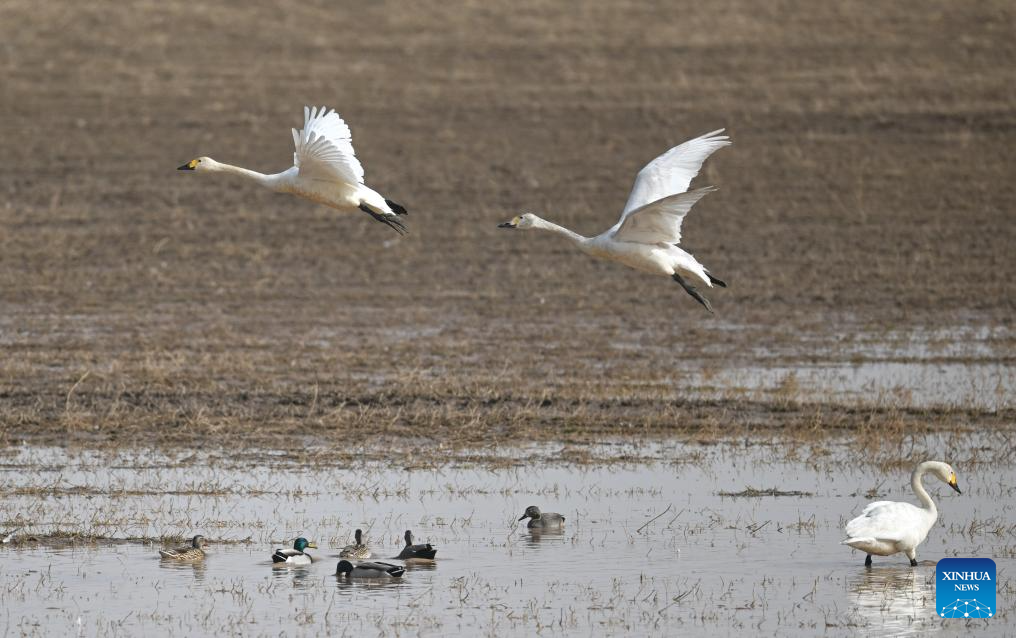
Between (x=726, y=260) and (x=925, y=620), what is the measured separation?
1360 cm

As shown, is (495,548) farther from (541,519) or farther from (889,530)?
(889,530)

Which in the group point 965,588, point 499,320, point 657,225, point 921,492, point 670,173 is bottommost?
point 965,588

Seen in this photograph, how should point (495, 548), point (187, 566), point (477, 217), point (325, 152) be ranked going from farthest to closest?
1. point (477, 217)
2. point (325, 152)
3. point (495, 548)
4. point (187, 566)

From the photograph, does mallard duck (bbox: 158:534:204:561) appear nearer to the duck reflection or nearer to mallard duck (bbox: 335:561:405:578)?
the duck reflection

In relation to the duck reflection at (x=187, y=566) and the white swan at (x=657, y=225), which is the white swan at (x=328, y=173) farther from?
the duck reflection at (x=187, y=566)

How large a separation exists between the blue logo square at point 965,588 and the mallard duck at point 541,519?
7.41ft

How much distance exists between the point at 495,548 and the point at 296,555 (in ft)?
4.13

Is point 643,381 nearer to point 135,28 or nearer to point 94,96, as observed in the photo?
point 94,96

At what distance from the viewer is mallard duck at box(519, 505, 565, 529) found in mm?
10664

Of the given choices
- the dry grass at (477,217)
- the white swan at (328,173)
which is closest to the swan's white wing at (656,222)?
the white swan at (328,173)

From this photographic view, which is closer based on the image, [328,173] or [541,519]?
[541,519]

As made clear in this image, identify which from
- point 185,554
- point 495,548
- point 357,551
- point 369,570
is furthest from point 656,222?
point 185,554

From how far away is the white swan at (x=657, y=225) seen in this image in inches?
486

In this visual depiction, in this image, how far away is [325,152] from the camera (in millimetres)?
12367
